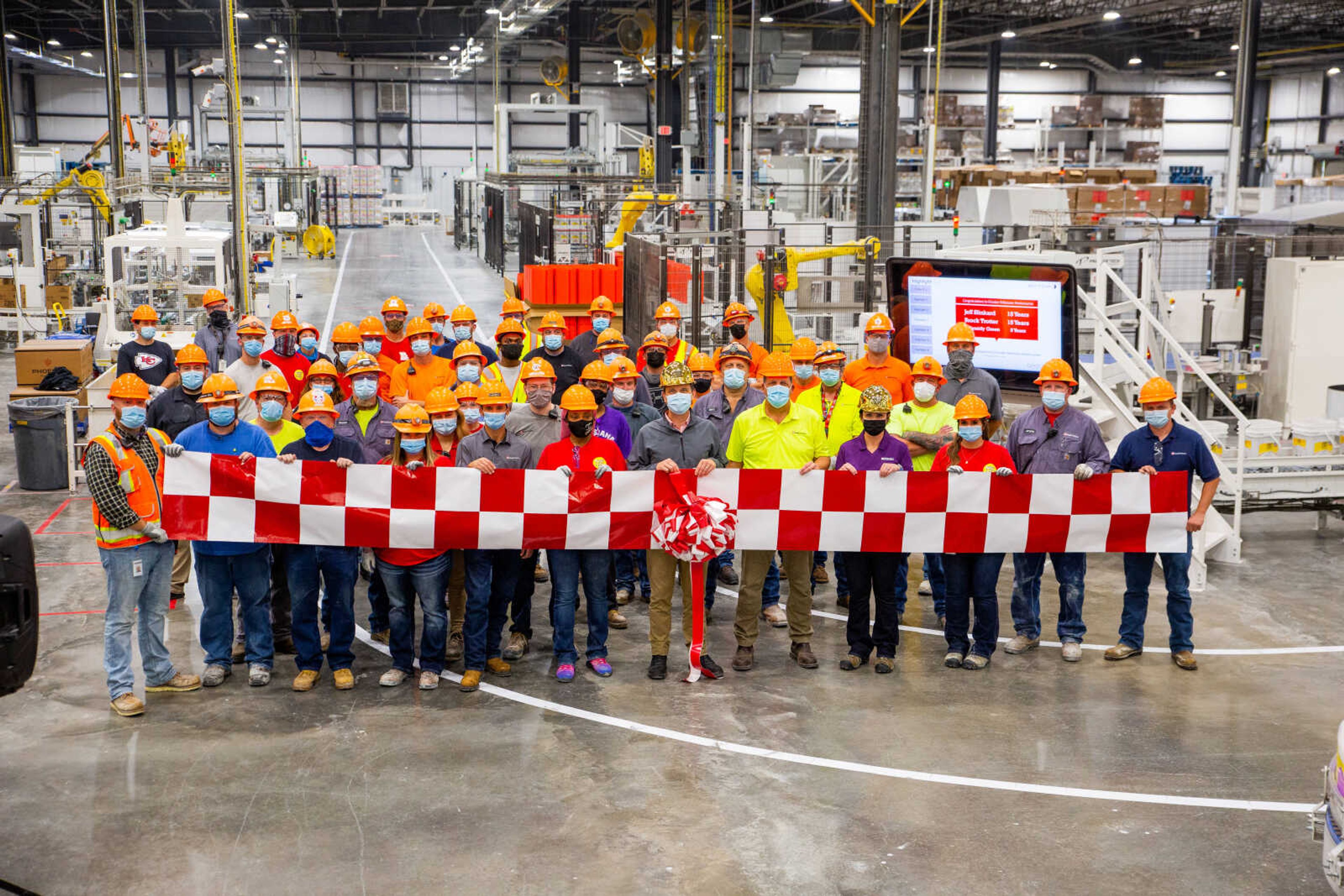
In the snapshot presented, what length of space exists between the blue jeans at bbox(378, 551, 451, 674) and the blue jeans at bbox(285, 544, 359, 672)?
0.25 metres

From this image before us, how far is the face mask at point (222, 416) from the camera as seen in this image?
808 centimetres

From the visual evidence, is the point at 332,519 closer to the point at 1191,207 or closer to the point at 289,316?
the point at 289,316

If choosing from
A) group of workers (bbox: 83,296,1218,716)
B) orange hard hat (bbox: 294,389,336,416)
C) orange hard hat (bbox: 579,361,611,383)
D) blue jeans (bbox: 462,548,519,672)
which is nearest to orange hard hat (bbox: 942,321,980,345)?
group of workers (bbox: 83,296,1218,716)

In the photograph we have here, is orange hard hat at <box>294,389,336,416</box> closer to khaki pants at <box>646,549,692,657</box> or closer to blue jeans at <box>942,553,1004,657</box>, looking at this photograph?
khaki pants at <box>646,549,692,657</box>

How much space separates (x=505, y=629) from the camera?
9539mm

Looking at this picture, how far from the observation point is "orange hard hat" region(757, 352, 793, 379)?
880 centimetres

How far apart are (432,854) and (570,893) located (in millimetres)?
781

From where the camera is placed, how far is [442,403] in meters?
8.29

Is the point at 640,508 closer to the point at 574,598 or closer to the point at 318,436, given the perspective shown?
the point at 574,598

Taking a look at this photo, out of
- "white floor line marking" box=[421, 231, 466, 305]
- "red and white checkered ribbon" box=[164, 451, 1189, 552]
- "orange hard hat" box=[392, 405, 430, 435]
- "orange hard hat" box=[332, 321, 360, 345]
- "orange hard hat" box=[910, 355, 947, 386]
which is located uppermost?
"white floor line marking" box=[421, 231, 466, 305]

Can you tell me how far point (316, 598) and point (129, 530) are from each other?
1273 millimetres

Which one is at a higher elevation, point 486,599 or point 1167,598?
point 486,599

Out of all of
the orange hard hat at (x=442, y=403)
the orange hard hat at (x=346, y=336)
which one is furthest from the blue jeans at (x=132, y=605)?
the orange hard hat at (x=346, y=336)

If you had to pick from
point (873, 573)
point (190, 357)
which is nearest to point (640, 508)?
point (873, 573)
